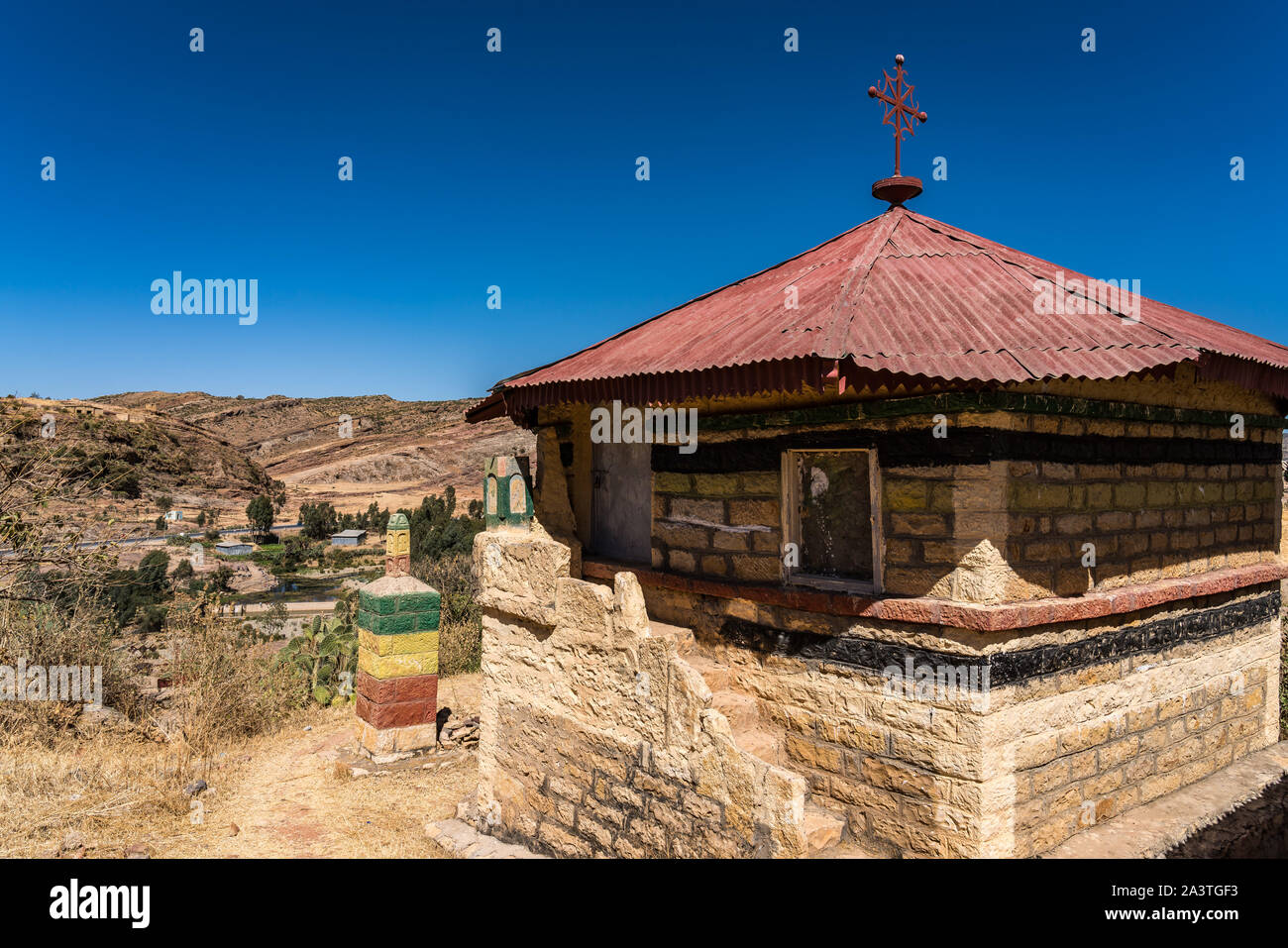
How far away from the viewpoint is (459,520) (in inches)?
984

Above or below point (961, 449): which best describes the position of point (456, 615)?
below

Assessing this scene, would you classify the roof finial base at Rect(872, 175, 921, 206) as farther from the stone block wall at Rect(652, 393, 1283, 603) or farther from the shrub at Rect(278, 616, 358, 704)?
the shrub at Rect(278, 616, 358, 704)

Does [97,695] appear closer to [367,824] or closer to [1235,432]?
[367,824]

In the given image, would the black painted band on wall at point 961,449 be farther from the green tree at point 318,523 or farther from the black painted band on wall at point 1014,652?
the green tree at point 318,523

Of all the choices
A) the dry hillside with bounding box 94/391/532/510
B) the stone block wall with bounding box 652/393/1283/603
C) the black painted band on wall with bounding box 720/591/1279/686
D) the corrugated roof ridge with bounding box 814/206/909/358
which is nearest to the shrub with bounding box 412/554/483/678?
the stone block wall with bounding box 652/393/1283/603

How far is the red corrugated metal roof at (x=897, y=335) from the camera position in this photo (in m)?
3.78

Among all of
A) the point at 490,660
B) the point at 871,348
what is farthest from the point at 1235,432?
the point at 490,660

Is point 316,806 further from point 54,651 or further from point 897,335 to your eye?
point 897,335

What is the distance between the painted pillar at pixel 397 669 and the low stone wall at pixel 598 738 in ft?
8.75

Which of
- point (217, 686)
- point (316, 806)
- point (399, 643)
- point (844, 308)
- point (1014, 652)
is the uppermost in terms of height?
point (844, 308)

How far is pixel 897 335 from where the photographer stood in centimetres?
402

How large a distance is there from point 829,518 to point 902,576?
0.70 m

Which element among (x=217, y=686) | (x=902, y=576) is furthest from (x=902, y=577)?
(x=217, y=686)

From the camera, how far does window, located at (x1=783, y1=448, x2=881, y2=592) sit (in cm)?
481
